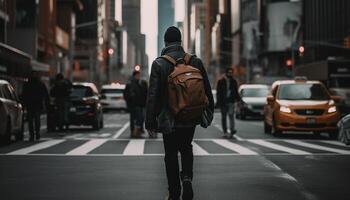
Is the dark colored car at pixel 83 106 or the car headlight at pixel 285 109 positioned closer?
the car headlight at pixel 285 109

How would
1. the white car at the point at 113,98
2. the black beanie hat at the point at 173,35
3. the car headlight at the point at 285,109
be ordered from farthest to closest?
the white car at the point at 113,98 < the car headlight at the point at 285,109 < the black beanie hat at the point at 173,35

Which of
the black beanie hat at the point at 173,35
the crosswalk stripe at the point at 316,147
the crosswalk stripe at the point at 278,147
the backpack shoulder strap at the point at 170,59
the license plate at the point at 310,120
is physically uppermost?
the black beanie hat at the point at 173,35

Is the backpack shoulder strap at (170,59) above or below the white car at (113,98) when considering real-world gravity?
above

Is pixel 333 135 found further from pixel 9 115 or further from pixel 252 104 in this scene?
pixel 252 104

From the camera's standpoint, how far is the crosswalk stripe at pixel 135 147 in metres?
A: 15.3

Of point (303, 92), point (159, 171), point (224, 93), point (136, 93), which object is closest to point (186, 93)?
point (159, 171)

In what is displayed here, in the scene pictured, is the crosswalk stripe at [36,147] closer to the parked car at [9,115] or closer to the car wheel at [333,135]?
the parked car at [9,115]

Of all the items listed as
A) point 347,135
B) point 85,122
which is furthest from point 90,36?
point 347,135

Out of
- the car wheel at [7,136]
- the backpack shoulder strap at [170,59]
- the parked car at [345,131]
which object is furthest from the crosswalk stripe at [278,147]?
the backpack shoulder strap at [170,59]

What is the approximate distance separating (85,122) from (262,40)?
10595 cm

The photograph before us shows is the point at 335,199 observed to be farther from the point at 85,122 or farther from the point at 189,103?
the point at 85,122

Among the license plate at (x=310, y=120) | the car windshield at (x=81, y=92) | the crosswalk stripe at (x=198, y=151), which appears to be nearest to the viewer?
the crosswalk stripe at (x=198, y=151)

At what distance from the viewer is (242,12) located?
146000mm

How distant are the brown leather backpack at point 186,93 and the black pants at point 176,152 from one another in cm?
19
